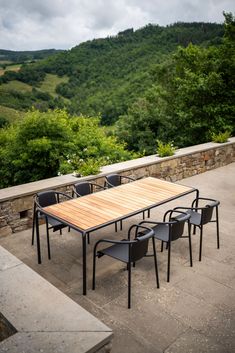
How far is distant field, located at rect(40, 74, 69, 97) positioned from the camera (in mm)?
40125

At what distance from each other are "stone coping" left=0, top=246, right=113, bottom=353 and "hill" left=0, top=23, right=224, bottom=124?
23.0 metres

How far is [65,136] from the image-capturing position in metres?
8.05

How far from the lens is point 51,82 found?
4059 cm

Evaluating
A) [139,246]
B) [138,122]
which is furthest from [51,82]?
[139,246]

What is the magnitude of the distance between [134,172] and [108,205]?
8.12 feet

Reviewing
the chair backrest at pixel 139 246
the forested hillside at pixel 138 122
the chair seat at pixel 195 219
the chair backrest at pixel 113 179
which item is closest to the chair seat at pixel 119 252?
the chair backrest at pixel 139 246

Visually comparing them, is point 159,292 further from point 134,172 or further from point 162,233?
point 134,172

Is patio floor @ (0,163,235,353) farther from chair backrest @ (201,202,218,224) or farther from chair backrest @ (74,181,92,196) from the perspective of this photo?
chair backrest @ (74,181,92,196)

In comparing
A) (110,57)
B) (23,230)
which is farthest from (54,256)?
(110,57)

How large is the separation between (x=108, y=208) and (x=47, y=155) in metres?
4.29

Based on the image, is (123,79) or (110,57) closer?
(123,79)

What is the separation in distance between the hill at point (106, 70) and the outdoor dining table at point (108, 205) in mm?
20684

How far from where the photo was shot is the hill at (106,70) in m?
29.4

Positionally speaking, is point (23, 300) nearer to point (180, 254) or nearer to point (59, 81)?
point (180, 254)
